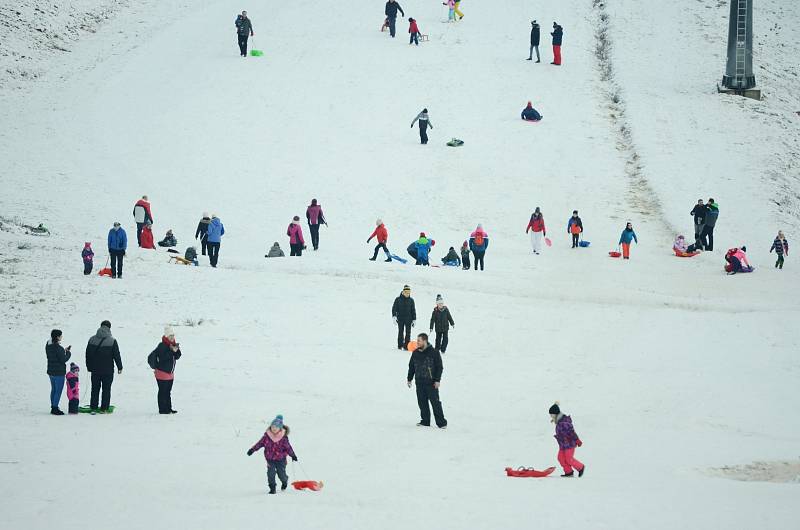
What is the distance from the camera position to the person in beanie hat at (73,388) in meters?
14.2

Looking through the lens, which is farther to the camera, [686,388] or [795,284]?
[795,284]

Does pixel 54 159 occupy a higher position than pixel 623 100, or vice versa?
pixel 623 100

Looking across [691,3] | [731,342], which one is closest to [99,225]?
[731,342]

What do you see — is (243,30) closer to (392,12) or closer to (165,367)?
(392,12)

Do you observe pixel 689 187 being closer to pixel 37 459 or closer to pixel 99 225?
pixel 99 225

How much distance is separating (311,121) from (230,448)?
26.2 meters

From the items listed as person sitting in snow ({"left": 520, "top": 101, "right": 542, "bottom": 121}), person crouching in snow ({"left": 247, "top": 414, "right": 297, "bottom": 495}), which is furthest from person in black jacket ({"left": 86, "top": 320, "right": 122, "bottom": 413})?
person sitting in snow ({"left": 520, "top": 101, "right": 542, "bottom": 121})

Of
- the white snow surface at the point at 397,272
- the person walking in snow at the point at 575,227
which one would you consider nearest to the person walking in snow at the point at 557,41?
the white snow surface at the point at 397,272

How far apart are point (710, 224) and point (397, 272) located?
34.8 ft

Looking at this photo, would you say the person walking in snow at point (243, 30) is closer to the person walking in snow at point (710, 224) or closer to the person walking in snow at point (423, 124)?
the person walking in snow at point (423, 124)

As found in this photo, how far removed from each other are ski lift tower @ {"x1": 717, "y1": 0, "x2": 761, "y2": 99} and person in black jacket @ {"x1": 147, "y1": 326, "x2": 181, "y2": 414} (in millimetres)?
31134

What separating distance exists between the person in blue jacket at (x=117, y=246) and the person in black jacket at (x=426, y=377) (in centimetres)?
985

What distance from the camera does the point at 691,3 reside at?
50.6m

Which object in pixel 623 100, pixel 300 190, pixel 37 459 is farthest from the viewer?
pixel 623 100
